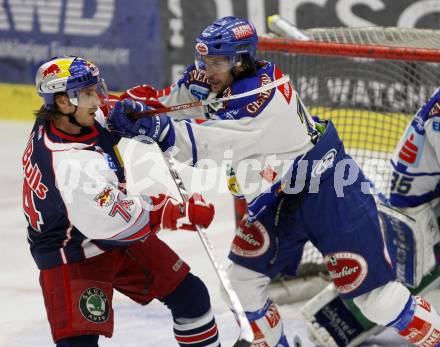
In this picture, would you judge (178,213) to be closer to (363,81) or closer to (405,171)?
(405,171)

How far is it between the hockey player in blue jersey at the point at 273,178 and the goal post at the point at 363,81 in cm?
72

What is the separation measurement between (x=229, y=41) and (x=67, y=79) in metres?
0.54

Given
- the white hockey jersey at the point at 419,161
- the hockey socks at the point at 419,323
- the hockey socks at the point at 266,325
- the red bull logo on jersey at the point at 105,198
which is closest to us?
the red bull logo on jersey at the point at 105,198

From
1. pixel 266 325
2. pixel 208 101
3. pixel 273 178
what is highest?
pixel 208 101

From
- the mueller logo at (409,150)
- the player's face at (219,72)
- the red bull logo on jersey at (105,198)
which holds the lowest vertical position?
the mueller logo at (409,150)

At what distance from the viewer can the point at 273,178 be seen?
334 cm

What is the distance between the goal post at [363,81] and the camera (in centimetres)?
409

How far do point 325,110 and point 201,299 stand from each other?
4.52 feet

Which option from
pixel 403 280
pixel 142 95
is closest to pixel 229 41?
pixel 142 95

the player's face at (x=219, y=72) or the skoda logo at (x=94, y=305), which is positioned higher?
the player's face at (x=219, y=72)

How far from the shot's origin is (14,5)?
A: 274 inches

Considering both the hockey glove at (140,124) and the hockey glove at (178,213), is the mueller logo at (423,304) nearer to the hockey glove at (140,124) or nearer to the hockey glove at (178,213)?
the hockey glove at (178,213)

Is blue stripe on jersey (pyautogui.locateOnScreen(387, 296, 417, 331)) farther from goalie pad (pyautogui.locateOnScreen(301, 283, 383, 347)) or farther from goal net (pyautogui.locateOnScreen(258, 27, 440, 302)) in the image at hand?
goal net (pyautogui.locateOnScreen(258, 27, 440, 302))

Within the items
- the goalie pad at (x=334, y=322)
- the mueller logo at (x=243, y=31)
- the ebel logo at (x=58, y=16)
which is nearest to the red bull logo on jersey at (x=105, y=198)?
the mueller logo at (x=243, y=31)
